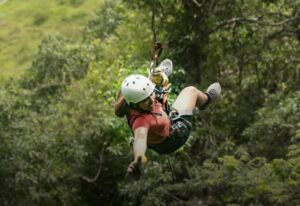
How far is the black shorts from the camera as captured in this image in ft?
13.8

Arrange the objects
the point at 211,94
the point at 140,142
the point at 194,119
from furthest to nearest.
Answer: the point at 194,119 → the point at 211,94 → the point at 140,142

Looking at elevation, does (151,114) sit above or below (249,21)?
below

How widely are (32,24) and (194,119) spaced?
43.0 meters

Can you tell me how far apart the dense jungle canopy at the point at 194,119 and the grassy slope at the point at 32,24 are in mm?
30744

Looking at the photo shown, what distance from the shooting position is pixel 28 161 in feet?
33.8

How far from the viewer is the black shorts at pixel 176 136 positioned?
4207 mm

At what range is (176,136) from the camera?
4211 millimetres

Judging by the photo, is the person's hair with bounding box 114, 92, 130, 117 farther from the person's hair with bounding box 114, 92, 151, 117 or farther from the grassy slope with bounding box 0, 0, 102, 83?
the grassy slope with bounding box 0, 0, 102, 83

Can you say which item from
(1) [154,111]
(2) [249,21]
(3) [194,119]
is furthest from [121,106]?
(2) [249,21]

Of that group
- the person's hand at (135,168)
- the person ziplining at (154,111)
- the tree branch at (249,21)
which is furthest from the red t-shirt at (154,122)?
the tree branch at (249,21)

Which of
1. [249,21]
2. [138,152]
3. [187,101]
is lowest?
[138,152]

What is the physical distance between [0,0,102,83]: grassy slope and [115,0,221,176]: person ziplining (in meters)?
37.6

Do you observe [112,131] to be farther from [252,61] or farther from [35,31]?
[35,31]

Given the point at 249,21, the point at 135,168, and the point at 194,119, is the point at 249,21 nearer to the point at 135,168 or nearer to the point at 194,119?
the point at 194,119
